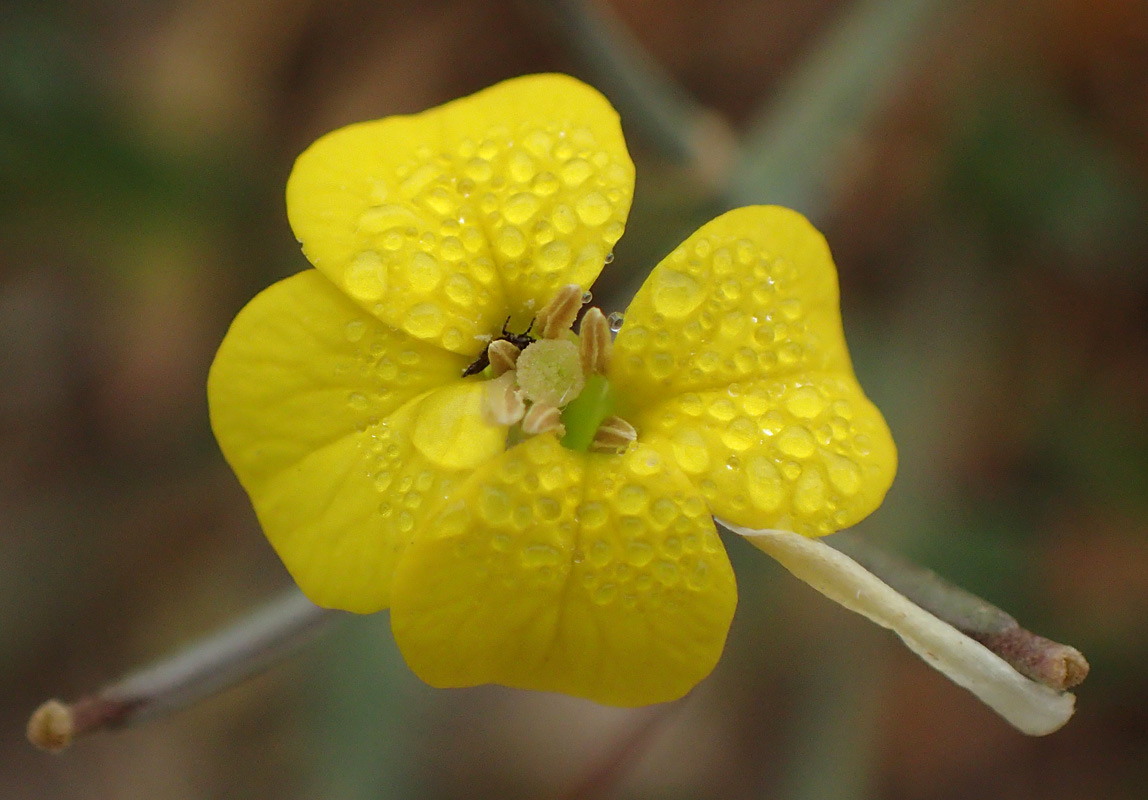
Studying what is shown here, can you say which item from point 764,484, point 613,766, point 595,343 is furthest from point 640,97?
point 613,766

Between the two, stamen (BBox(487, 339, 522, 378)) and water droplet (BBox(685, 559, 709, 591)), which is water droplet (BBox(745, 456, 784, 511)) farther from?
stamen (BBox(487, 339, 522, 378))

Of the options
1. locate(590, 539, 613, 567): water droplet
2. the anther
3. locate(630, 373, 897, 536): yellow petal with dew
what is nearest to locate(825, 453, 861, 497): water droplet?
locate(630, 373, 897, 536): yellow petal with dew

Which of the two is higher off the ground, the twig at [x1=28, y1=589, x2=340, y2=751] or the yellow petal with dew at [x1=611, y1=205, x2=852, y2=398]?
the yellow petal with dew at [x1=611, y1=205, x2=852, y2=398]

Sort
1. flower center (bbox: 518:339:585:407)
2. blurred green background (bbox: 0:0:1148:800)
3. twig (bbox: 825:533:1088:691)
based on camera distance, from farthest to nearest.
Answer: blurred green background (bbox: 0:0:1148:800) < flower center (bbox: 518:339:585:407) < twig (bbox: 825:533:1088:691)

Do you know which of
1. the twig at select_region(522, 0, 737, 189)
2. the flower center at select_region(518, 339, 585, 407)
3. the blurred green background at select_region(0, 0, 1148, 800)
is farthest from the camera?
the blurred green background at select_region(0, 0, 1148, 800)

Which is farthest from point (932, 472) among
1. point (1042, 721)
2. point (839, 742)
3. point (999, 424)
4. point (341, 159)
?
point (341, 159)

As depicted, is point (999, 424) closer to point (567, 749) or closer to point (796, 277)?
point (567, 749)

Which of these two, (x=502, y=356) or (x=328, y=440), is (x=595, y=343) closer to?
(x=502, y=356)
